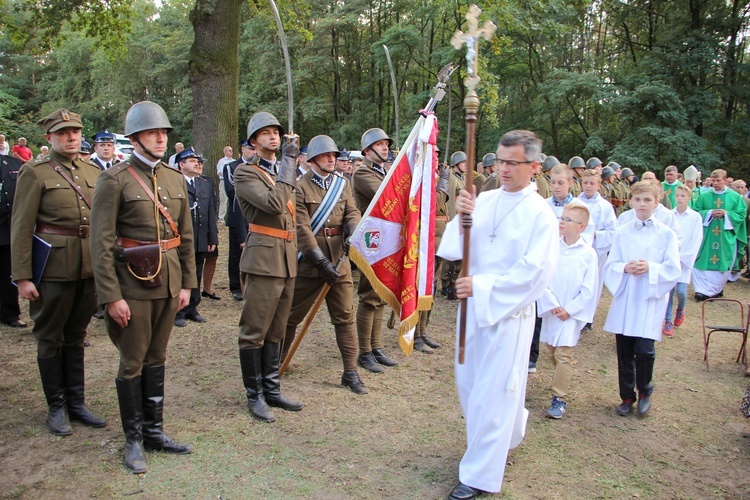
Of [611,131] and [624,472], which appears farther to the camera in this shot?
[611,131]

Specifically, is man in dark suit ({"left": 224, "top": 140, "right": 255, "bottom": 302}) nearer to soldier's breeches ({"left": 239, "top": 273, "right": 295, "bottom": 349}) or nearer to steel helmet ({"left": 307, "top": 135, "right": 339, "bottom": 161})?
steel helmet ({"left": 307, "top": 135, "right": 339, "bottom": 161})

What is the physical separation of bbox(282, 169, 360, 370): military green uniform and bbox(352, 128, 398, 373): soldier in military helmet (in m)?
0.57

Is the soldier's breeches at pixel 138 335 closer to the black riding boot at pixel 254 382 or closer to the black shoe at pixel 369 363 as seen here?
the black riding boot at pixel 254 382

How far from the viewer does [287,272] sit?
468 cm

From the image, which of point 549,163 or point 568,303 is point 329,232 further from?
point 549,163

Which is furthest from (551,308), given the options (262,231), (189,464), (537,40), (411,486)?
(537,40)

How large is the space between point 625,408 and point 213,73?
9.27 m

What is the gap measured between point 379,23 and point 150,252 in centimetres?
3139

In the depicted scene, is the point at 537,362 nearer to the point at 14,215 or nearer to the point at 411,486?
the point at 411,486

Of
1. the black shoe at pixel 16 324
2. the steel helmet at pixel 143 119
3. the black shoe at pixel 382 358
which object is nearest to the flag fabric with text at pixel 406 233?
the black shoe at pixel 382 358

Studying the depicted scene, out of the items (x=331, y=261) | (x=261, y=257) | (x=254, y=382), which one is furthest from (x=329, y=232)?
(x=254, y=382)

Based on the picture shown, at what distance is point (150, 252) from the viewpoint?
3.70 metres

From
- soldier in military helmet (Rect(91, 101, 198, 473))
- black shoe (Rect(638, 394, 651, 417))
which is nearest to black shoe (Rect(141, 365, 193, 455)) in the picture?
soldier in military helmet (Rect(91, 101, 198, 473))

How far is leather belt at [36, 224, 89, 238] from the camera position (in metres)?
4.20
